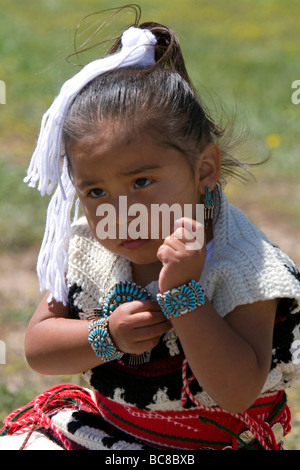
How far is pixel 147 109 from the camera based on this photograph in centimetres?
214

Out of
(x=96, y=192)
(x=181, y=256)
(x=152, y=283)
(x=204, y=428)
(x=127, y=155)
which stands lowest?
(x=204, y=428)

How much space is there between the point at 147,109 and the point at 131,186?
21 centimetres

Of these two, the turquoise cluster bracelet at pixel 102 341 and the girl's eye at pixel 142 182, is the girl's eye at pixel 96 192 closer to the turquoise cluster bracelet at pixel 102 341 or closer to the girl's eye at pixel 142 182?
the girl's eye at pixel 142 182

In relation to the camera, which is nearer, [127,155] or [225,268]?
[127,155]

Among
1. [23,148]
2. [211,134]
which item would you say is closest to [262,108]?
[23,148]

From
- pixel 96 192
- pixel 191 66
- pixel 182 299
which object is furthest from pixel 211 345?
pixel 191 66

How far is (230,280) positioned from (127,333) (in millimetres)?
314

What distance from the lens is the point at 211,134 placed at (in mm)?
2334

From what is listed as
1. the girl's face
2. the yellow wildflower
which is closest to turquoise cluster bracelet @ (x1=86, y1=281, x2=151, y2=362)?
the girl's face

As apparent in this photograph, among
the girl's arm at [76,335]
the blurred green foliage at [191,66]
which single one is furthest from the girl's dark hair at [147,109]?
the girl's arm at [76,335]

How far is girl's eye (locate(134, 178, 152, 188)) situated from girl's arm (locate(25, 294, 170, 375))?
0.31 meters

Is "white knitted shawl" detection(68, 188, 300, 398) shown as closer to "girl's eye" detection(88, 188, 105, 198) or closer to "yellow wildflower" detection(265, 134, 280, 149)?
"girl's eye" detection(88, 188, 105, 198)

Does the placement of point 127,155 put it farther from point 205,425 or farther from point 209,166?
point 205,425
